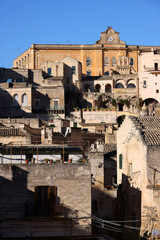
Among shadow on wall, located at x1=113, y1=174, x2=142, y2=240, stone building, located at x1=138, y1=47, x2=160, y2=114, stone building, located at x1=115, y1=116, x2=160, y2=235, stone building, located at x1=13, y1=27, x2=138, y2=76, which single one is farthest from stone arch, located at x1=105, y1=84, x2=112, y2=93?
shadow on wall, located at x1=113, y1=174, x2=142, y2=240

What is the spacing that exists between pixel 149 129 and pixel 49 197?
8670 mm

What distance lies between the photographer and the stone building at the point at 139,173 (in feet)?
86.2

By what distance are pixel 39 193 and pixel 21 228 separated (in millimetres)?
1782

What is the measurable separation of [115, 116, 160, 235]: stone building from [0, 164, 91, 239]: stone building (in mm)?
4147

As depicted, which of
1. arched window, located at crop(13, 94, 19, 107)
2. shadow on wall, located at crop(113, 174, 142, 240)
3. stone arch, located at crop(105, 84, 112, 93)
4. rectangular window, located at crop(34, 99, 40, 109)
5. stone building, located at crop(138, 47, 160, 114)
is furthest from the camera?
stone arch, located at crop(105, 84, 112, 93)

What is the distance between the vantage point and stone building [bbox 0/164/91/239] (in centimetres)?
2289

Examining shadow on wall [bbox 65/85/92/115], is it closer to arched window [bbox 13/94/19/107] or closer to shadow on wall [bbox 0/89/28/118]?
arched window [bbox 13/94/19/107]

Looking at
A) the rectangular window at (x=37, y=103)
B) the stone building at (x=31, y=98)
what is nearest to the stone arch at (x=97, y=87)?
the stone building at (x=31, y=98)

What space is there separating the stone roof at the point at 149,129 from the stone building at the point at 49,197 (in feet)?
18.7

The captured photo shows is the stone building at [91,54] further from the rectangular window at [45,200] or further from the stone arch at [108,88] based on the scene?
the rectangular window at [45,200]

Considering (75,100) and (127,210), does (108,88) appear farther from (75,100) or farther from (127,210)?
(127,210)

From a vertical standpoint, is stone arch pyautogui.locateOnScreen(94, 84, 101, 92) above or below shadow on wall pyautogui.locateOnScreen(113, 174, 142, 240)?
above

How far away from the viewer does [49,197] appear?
2339 cm

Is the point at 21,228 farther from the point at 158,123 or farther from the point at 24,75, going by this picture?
the point at 24,75
